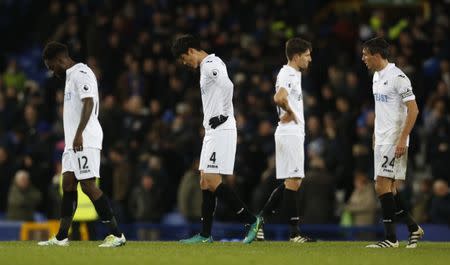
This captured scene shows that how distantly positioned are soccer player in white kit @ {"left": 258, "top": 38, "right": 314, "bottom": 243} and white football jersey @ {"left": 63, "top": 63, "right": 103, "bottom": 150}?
2.49 metres

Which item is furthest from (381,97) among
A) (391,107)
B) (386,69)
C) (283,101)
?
(283,101)

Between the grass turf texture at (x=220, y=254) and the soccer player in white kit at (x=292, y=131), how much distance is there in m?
0.68

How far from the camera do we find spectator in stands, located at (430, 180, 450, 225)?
20156 mm

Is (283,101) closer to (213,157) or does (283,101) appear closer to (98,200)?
(213,157)

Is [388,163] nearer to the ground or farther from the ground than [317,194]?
farther from the ground

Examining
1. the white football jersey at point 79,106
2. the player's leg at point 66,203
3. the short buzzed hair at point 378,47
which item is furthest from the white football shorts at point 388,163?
the player's leg at point 66,203

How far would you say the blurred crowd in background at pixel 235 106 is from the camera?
2158 centimetres

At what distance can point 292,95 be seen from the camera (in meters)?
15.6

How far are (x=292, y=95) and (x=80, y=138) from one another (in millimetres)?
2977

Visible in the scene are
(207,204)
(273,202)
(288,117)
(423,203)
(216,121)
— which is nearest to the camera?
(216,121)

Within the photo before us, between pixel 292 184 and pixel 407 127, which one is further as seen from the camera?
pixel 292 184

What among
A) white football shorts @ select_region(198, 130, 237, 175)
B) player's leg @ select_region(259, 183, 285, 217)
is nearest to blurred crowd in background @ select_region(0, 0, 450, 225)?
player's leg @ select_region(259, 183, 285, 217)

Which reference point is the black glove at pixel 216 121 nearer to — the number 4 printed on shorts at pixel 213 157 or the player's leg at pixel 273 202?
the number 4 printed on shorts at pixel 213 157

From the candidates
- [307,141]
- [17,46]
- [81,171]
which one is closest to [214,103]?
[81,171]
